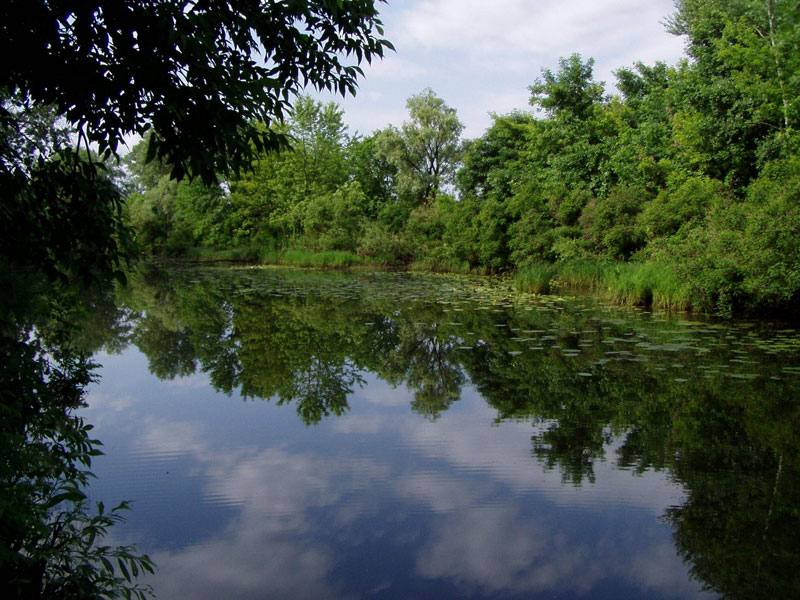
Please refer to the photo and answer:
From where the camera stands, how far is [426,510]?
3820 millimetres

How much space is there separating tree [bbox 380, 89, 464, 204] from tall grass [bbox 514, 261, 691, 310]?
20234 millimetres

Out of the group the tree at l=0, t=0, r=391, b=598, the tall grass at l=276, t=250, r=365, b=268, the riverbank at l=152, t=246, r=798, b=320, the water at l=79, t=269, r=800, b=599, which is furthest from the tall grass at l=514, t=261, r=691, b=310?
the tall grass at l=276, t=250, r=365, b=268

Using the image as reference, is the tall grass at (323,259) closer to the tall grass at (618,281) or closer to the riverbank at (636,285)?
the riverbank at (636,285)

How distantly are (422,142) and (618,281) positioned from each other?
2714 centimetres

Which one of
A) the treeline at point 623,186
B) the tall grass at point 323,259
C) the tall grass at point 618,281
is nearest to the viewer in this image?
the treeline at point 623,186

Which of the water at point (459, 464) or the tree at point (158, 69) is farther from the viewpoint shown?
the water at point (459, 464)

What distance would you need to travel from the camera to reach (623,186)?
18156 mm

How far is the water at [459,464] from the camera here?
316cm

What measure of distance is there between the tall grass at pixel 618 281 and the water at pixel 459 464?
357cm

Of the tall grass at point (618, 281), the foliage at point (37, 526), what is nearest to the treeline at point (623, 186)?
the tall grass at point (618, 281)

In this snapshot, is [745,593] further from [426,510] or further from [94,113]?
[94,113]

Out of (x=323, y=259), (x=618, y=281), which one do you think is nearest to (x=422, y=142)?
(x=323, y=259)

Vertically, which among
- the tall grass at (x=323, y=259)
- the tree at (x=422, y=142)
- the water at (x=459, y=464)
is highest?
the tree at (x=422, y=142)

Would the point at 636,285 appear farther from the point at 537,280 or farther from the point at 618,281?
the point at 537,280
